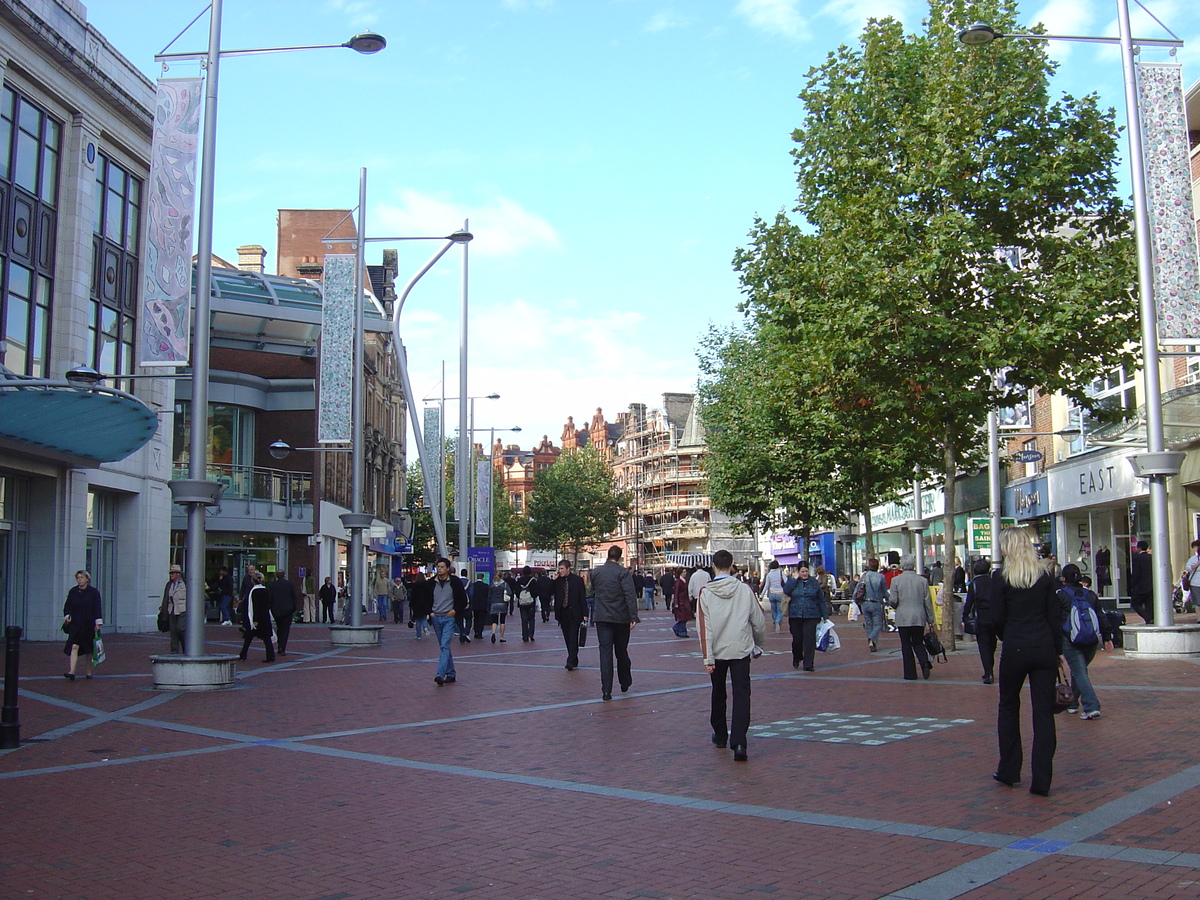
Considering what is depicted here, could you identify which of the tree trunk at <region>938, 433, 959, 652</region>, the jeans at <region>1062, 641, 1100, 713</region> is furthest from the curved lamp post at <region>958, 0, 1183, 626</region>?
the jeans at <region>1062, 641, 1100, 713</region>

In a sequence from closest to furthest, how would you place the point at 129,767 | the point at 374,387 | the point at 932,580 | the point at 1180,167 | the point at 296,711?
the point at 129,767 < the point at 296,711 < the point at 1180,167 < the point at 932,580 < the point at 374,387

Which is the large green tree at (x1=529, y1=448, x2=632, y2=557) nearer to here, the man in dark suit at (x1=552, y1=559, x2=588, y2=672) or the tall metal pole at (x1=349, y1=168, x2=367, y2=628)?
the tall metal pole at (x1=349, y1=168, x2=367, y2=628)

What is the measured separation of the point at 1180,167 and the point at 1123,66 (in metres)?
1.79

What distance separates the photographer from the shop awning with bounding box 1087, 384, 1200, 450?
24.7 metres

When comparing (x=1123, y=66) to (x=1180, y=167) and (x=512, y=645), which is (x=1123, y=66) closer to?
(x=1180, y=167)

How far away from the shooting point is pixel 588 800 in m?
7.76

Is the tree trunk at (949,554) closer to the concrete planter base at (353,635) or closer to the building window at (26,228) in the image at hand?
the concrete planter base at (353,635)

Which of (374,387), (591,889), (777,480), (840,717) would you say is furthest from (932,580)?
(374,387)

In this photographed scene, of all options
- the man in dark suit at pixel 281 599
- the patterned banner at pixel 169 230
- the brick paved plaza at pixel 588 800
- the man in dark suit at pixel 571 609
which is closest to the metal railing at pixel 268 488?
the man in dark suit at pixel 281 599

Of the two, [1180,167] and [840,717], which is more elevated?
[1180,167]

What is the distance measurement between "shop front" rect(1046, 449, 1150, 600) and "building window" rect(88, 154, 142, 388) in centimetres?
2557

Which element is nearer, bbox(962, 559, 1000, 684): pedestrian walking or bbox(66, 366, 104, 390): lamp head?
bbox(962, 559, 1000, 684): pedestrian walking

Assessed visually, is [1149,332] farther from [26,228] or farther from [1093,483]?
[26,228]

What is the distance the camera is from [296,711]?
1310 cm
